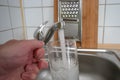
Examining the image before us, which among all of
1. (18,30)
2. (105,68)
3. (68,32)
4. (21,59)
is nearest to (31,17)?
(18,30)

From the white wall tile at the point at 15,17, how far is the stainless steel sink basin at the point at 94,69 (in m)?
0.32

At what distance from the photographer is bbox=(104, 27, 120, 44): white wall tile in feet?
2.53

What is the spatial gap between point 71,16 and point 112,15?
0.76 feet

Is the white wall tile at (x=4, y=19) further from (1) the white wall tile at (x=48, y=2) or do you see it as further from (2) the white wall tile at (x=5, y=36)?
(1) the white wall tile at (x=48, y=2)

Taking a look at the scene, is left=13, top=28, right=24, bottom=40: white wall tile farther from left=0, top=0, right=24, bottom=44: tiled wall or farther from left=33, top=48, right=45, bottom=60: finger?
left=33, top=48, right=45, bottom=60: finger

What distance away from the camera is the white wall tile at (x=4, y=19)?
65 cm

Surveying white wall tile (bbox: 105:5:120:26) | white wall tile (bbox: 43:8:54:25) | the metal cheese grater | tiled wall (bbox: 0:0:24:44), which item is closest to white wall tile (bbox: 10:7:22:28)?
tiled wall (bbox: 0:0:24:44)

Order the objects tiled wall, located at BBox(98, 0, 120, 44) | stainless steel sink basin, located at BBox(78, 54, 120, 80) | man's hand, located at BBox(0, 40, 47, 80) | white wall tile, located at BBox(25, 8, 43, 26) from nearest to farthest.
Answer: man's hand, located at BBox(0, 40, 47, 80)
stainless steel sink basin, located at BBox(78, 54, 120, 80)
tiled wall, located at BBox(98, 0, 120, 44)
white wall tile, located at BBox(25, 8, 43, 26)

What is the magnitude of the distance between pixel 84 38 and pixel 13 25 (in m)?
0.41

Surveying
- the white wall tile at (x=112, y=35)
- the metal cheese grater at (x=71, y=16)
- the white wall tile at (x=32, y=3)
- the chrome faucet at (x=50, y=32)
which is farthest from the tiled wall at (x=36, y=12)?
the white wall tile at (x=112, y=35)

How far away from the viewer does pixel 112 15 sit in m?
0.76

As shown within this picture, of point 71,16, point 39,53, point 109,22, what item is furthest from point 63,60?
point 109,22

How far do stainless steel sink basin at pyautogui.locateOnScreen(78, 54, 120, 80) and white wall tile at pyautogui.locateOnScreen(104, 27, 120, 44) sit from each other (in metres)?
0.17

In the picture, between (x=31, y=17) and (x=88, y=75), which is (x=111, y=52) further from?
(x=31, y=17)
